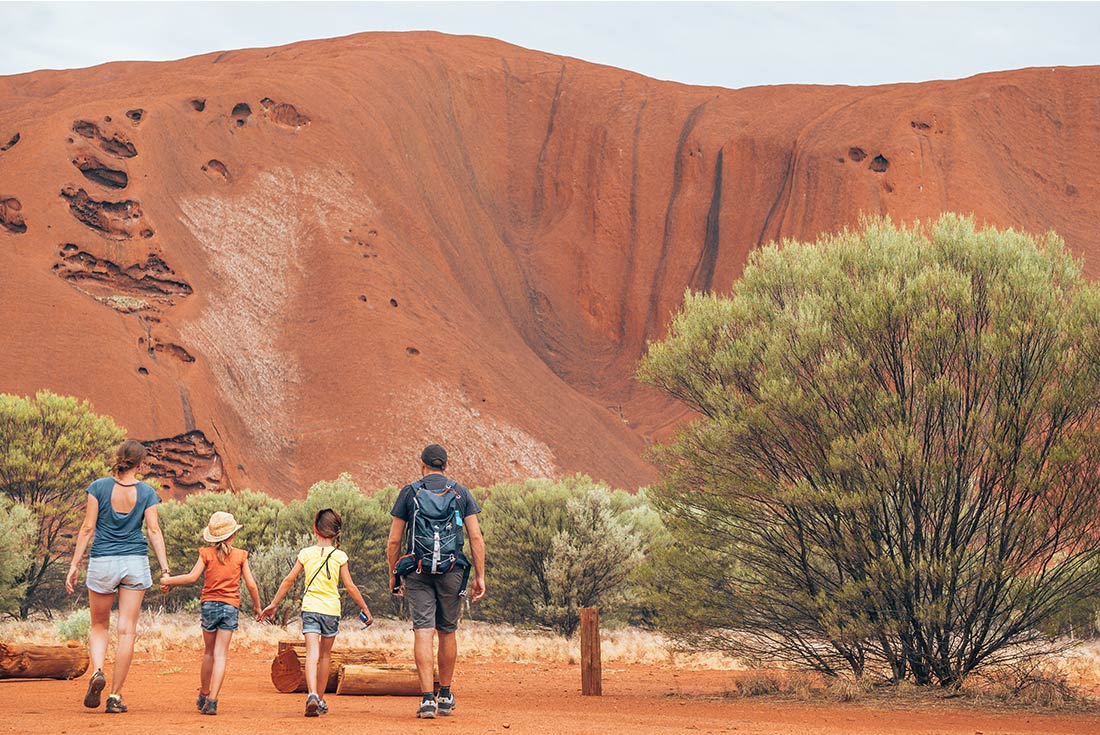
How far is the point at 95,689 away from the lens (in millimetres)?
8555

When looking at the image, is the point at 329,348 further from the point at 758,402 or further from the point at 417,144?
the point at 758,402

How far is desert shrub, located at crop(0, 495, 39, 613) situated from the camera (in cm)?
2480

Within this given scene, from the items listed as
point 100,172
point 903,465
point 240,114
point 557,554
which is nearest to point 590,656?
point 903,465

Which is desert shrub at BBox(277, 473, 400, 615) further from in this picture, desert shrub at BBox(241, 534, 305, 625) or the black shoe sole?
the black shoe sole

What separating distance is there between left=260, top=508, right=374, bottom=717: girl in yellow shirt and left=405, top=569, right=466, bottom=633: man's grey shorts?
0.39 meters

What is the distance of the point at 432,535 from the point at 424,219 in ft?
177

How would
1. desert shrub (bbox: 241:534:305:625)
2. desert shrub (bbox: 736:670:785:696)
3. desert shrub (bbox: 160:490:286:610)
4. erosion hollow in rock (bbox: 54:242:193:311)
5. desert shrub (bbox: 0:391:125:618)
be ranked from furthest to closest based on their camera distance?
erosion hollow in rock (bbox: 54:242:193:311) < desert shrub (bbox: 160:490:286:610) < desert shrub (bbox: 0:391:125:618) < desert shrub (bbox: 241:534:305:625) < desert shrub (bbox: 736:670:785:696)

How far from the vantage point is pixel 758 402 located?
44.3ft

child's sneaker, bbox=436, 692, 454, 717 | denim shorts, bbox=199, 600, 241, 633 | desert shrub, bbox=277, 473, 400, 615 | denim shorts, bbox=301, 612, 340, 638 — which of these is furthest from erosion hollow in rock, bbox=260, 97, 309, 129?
child's sneaker, bbox=436, 692, 454, 717

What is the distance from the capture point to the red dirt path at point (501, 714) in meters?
8.12

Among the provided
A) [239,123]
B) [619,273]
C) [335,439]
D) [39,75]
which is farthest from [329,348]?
[39,75]

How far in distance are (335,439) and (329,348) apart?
→ 16.5ft

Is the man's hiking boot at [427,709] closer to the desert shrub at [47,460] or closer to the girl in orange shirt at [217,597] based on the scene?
the girl in orange shirt at [217,597]

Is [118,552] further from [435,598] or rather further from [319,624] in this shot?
[435,598]
